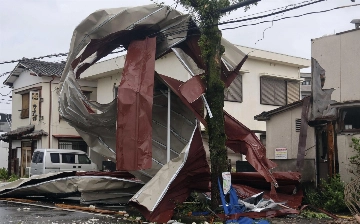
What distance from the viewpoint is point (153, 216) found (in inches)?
404

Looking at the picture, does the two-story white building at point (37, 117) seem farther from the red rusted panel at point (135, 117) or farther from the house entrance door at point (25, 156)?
the red rusted panel at point (135, 117)

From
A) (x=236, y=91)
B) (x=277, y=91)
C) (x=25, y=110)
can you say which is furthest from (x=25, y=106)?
(x=277, y=91)

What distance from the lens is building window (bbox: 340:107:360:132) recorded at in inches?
532

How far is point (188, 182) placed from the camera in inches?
458

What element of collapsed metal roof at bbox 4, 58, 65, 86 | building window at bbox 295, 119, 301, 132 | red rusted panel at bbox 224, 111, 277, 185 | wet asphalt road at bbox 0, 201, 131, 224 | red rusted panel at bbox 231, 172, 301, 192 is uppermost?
collapsed metal roof at bbox 4, 58, 65, 86

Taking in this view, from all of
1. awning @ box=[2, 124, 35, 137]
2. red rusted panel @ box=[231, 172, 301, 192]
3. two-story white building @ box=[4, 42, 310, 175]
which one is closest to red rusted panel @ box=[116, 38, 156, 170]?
red rusted panel @ box=[231, 172, 301, 192]

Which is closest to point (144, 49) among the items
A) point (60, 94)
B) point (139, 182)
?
point (60, 94)

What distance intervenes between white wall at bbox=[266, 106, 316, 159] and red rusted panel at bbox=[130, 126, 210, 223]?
182 inches

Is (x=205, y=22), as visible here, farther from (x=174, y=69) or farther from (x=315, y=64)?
(x=174, y=69)

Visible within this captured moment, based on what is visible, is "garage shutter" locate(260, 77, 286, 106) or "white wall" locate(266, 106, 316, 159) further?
"garage shutter" locate(260, 77, 286, 106)

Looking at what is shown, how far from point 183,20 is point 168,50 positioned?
1.00 metres

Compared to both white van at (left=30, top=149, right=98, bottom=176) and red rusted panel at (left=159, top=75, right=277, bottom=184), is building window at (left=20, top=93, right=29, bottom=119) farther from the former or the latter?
red rusted panel at (left=159, top=75, right=277, bottom=184)

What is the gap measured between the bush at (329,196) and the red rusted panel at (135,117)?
16.6 feet

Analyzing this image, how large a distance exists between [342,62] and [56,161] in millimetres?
15921
